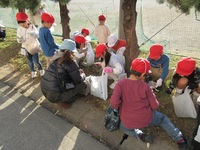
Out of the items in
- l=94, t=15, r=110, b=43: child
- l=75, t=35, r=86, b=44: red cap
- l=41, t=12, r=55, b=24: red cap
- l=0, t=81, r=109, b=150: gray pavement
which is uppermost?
l=41, t=12, r=55, b=24: red cap

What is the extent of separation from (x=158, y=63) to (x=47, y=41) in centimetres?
197

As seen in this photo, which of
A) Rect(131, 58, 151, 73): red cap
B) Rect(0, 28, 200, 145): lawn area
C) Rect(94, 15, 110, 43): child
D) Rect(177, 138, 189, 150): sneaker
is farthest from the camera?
Rect(94, 15, 110, 43): child

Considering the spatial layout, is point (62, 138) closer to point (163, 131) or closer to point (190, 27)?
point (163, 131)

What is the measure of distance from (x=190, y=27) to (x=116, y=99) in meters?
4.14

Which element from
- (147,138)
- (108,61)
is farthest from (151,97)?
(108,61)

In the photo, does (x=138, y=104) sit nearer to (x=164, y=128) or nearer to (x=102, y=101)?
(x=164, y=128)

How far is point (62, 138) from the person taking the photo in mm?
2721

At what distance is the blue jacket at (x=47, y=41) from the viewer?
3.54 meters

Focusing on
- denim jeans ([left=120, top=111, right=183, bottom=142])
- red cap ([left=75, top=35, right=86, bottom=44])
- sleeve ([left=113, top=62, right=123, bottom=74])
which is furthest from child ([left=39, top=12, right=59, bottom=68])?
denim jeans ([left=120, top=111, right=183, bottom=142])

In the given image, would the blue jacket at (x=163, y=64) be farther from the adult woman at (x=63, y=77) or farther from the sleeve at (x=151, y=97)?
the adult woman at (x=63, y=77)

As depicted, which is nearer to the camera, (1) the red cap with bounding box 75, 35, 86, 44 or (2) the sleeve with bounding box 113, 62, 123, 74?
(2) the sleeve with bounding box 113, 62, 123, 74

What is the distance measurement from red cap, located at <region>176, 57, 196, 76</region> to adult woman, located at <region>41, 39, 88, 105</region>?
4.72 ft

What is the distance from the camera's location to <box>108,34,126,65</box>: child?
3.77 meters

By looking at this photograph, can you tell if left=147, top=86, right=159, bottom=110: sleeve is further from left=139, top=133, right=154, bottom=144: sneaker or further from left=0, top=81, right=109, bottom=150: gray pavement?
left=0, top=81, right=109, bottom=150: gray pavement
